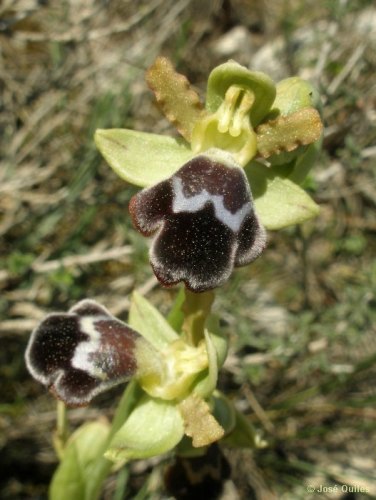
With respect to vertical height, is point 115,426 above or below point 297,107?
below

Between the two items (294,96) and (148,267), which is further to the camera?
(148,267)

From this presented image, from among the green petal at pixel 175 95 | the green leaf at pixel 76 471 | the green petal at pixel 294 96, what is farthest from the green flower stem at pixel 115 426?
the green petal at pixel 294 96

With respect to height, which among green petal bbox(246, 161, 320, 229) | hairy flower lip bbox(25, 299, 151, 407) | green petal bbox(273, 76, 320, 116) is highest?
green petal bbox(273, 76, 320, 116)

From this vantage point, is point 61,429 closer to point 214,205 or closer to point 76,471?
point 76,471

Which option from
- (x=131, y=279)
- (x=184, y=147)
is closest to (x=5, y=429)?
(x=131, y=279)

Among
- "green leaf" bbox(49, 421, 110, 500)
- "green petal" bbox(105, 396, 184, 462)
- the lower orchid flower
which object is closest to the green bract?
the lower orchid flower

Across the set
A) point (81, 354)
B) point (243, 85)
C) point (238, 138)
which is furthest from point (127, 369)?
point (243, 85)

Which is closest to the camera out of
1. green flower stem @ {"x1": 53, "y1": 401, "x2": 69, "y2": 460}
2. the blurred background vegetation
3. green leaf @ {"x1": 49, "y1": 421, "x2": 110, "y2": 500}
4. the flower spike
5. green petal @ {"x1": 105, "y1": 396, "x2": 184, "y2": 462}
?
the flower spike

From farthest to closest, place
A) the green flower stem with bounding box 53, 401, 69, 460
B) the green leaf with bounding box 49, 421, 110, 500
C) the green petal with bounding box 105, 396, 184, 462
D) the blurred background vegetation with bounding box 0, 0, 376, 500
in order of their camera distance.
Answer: the blurred background vegetation with bounding box 0, 0, 376, 500 → the green flower stem with bounding box 53, 401, 69, 460 → the green leaf with bounding box 49, 421, 110, 500 → the green petal with bounding box 105, 396, 184, 462

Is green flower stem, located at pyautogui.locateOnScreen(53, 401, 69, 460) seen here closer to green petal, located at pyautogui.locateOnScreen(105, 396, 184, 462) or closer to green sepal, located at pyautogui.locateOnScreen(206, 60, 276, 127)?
green petal, located at pyautogui.locateOnScreen(105, 396, 184, 462)
